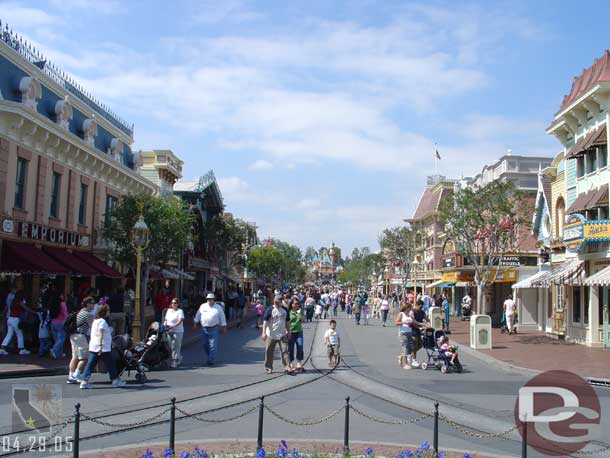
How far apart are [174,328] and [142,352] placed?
5.26 feet

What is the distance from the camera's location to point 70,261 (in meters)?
23.7

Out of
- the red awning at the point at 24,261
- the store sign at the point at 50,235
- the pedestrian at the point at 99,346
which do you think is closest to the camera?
the pedestrian at the point at 99,346

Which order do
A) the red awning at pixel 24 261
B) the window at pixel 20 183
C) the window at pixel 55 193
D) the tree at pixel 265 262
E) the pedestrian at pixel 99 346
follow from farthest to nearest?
the tree at pixel 265 262 < the window at pixel 55 193 < the window at pixel 20 183 < the red awning at pixel 24 261 < the pedestrian at pixel 99 346

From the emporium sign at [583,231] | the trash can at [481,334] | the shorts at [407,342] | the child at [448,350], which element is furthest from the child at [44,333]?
the emporium sign at [583,231]

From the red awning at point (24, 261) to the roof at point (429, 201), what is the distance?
45.3 m

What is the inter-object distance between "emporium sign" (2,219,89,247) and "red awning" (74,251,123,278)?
444 millimetres

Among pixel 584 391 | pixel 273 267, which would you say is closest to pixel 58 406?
pixel 584 391

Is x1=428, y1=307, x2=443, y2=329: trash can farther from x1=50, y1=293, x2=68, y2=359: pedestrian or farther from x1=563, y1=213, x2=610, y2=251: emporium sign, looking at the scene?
x1=50, y1=293, x2=68, y2=359: pedestrian

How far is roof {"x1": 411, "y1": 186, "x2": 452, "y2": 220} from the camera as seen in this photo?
62.0 meters

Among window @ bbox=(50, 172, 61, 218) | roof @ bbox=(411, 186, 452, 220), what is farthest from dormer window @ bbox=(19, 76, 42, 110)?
roof @ bbox=(411, 186, 452, 220)

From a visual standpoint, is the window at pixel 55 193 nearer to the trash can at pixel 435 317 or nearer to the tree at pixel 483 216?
the trash can at pixel 435 317

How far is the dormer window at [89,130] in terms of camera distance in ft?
90.0

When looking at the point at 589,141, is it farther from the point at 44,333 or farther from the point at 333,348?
the point at 44,333

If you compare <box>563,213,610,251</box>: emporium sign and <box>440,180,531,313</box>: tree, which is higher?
<box>440,180,531,313</box>: tree
